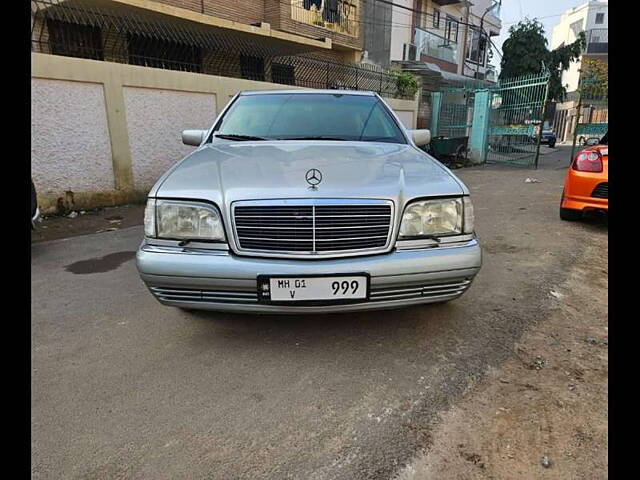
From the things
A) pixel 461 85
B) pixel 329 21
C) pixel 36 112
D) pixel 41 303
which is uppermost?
pixel 329 21

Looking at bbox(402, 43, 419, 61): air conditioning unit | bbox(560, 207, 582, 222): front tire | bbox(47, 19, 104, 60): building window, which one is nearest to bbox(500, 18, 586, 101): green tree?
bbox(402, 43, 419, 61): air conditioning unit

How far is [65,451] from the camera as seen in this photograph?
168 centimetres

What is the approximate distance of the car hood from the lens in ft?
6.91

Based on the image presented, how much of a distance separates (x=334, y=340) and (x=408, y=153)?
53.9 inches

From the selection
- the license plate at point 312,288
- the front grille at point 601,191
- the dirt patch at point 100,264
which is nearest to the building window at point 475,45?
the front grille at point 601,191

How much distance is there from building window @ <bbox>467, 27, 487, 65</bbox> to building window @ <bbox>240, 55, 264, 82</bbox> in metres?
18.3

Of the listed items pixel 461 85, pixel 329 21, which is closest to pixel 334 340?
pixel 329 21

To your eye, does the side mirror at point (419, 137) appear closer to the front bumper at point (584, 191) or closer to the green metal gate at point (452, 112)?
the front bumper at point (584, 191)

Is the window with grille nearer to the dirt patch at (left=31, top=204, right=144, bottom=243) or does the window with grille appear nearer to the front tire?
the front tire

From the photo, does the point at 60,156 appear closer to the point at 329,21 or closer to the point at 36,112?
the point at 36,112

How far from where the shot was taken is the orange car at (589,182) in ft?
15.4

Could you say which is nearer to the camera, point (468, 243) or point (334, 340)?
point (468, 243)

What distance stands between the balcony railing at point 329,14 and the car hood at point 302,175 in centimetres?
1241
